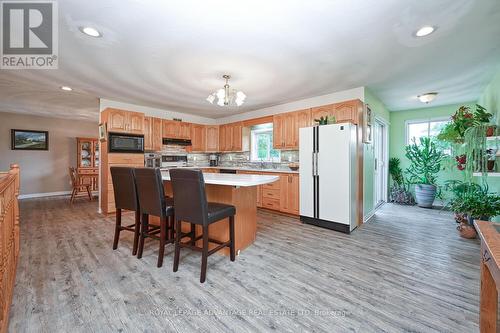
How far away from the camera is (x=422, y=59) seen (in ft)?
8.80

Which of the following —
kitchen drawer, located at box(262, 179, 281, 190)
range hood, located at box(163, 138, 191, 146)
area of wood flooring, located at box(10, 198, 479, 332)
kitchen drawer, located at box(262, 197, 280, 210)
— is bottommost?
area of wood flooring, located at box(10, 198, 479, 332)

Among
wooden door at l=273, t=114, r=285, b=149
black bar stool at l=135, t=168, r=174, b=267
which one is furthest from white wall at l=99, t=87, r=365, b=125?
black bar stool at l=135, t=168, r=174, b=267

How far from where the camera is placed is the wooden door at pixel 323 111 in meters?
3.93

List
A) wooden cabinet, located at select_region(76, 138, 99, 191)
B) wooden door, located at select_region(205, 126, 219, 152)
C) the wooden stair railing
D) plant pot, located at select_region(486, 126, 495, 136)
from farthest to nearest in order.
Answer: wooden cabinet, located at select_region(76, 138, 99, 191) → wooden door, located at select_region(205, 126, 219, 152) → plant pot, located at select_region(486, 126, 495, 136) → the wooden stair railing

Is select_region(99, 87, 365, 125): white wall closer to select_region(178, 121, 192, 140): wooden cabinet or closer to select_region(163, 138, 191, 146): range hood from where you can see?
select_region(178, 121, 192, 140): wooden cabinet

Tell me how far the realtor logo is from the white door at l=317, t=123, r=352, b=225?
11.4ft

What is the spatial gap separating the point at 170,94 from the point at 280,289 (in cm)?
382

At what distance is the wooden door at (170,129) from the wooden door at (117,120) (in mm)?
944

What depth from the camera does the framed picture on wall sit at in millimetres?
5895

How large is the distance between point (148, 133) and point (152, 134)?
99 millimetres

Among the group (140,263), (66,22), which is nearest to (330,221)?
(140,263)

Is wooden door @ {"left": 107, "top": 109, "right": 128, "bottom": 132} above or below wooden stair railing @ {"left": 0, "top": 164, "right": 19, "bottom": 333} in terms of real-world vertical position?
above

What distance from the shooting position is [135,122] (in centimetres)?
456

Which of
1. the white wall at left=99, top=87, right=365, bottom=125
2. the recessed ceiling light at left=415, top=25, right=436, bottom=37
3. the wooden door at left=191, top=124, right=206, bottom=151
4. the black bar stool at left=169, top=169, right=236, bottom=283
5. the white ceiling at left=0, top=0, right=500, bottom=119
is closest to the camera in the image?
the white ceiling at left=0, top=0, right=500, bottom=119
